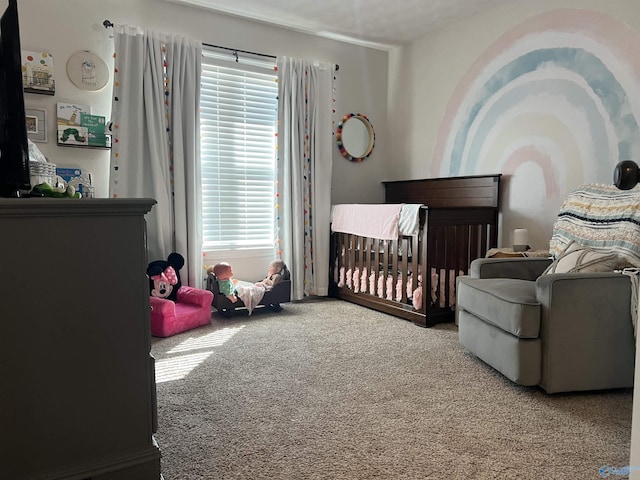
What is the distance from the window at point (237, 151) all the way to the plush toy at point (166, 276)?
423 mm

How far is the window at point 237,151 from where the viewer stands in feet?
12.1

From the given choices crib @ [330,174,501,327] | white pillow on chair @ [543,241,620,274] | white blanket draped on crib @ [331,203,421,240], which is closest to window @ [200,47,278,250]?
white blanket draped on crib @ [331,203,421,240]

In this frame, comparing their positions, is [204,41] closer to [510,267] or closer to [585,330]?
[510,267]

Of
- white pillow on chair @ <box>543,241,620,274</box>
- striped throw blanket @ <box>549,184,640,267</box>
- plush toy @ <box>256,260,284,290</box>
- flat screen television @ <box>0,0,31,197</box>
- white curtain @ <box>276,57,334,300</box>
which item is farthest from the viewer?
white curtain @ <box>276,57,334,300</box>

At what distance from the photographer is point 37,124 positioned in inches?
119

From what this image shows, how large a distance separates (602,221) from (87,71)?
10.9ft

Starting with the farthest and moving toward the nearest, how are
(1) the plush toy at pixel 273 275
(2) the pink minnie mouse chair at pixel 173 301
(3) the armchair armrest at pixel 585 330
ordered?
1. (1) the plush toy at pixel 273 275
2. (2) the pink minnie mouse chair at pixel 173 301
3. (3) the armchair armrest at pixel 585 330

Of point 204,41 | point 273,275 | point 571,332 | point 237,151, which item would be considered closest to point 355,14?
point 204,41

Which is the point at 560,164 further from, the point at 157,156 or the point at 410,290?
the point at 157,156

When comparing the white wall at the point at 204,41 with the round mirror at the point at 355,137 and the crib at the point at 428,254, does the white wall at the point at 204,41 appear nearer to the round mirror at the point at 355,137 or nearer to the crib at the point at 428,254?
the round mirror at the point at 355,137

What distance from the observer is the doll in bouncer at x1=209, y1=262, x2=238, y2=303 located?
3.43 meters

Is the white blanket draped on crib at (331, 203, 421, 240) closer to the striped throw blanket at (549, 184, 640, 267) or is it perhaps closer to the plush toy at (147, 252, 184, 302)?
the striped throw blanket at (549, 184, 640, 267)

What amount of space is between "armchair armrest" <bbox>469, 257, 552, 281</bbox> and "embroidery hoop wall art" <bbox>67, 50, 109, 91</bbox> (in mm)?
2740

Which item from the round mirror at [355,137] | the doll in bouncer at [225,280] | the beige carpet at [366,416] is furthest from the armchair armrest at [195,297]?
the round mirror at [355,137]
